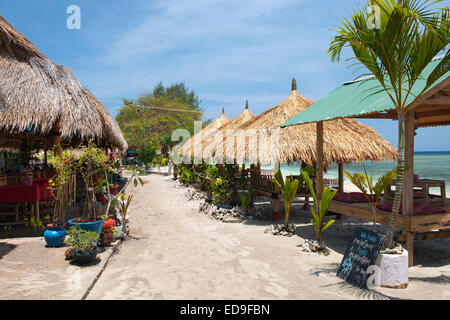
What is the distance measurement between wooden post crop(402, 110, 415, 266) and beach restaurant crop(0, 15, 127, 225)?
6076 mm

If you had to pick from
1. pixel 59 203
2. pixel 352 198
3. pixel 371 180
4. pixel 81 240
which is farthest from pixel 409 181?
pixel 59 203

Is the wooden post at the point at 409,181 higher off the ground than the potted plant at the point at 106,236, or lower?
higher

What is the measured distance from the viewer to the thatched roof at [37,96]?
6570mm

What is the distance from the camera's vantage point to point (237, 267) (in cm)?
489

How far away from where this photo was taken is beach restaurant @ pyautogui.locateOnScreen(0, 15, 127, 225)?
21.5 ft

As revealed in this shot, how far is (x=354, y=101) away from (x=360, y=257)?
2.90m

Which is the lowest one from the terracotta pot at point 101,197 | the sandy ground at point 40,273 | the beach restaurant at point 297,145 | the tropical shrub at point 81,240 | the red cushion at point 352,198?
the sandy ground at point 40,273

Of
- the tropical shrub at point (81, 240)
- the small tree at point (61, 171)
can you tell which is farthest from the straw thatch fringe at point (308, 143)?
the tropical shrub at point (81, 240)

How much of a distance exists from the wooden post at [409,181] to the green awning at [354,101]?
371mm

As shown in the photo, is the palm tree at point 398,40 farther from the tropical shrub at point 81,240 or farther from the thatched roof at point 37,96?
the thatched roof at point 37,96

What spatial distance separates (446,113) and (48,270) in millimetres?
7870

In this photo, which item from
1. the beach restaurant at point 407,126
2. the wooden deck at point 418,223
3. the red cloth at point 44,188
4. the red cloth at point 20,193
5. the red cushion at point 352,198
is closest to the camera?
the beach restaurant at point 407,126

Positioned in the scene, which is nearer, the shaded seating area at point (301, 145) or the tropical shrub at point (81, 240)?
the tropical shrub at point (81, 240)
